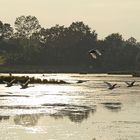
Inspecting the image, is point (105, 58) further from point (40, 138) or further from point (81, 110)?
point (40, 138)

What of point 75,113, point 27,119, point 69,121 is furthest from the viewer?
point 75,113

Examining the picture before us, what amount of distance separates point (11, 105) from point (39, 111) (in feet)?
15.5

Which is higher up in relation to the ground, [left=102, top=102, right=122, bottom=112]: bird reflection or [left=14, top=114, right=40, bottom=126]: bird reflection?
[left=14, top=114, right=40, bottom=126]: bird reflection

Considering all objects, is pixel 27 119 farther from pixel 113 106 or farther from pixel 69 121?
pixel 113 106

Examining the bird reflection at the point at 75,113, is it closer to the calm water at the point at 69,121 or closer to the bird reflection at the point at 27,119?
the calm water at the point at 69,121

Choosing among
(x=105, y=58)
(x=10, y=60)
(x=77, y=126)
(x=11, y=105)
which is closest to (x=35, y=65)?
(x=10, y=60)

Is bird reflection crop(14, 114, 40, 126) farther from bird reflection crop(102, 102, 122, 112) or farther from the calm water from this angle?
bird reflection crop(102, 102, 122, 112)

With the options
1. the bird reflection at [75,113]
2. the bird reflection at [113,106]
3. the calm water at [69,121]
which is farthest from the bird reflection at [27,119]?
the bird reflection at [113,106]

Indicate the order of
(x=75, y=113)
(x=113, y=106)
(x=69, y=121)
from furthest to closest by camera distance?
(x=113, y=106), (x=75, y=113), (x=69, y=121)

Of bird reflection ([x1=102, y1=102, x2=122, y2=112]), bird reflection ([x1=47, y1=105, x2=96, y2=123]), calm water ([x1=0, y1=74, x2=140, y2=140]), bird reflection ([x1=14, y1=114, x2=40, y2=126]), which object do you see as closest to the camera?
calm water ([x1=0, y1=74, x2=140, y2=140])

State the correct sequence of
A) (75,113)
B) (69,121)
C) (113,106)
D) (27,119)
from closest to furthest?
(69,121), (27,119), (75,113), (113,106)

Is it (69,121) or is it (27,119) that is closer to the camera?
(69,121)

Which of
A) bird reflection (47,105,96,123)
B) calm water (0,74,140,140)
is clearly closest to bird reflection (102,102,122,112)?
calm water (0,74,140,140)

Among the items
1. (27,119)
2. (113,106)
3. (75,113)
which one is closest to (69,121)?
(27,119)
